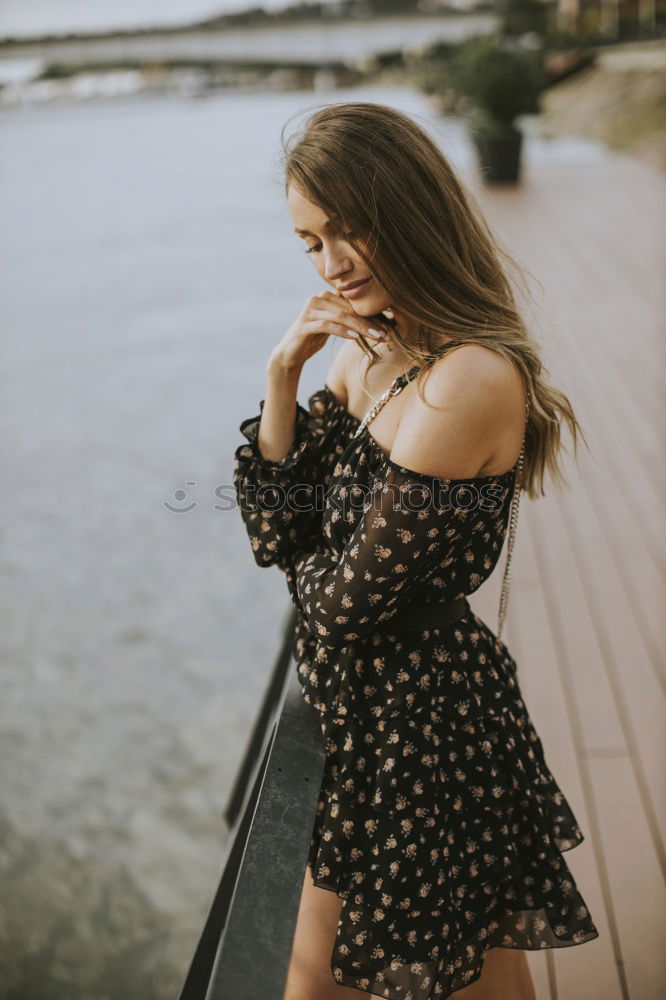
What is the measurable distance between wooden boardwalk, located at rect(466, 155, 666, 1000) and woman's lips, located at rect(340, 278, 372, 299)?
0.29 metres

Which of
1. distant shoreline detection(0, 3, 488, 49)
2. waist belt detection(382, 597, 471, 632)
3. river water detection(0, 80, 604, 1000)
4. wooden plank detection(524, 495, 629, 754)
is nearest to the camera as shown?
waist belt detection(382, 597, 471, 632)

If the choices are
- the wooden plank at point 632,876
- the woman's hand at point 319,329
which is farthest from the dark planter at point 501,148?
the woman's hand at point 319,329

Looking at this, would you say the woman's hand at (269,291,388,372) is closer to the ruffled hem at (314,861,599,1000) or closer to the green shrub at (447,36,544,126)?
the ruffled hem at (314,861,599,1000)

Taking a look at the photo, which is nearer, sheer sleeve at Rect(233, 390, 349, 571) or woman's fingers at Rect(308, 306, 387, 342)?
woman's fingers at Rect(308, 306, 387, 342)

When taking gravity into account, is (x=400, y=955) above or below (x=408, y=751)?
below

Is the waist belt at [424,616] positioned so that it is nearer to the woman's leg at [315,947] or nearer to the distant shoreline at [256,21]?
the woman's leg at [315,947]

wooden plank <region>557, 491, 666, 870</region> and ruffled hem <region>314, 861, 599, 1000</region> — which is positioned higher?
ruffled hem <region>314, 861, 599, 1000</region>

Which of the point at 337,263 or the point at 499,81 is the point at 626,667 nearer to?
the point at 337,263

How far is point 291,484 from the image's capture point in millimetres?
1080

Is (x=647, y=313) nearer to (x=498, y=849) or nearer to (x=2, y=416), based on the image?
(x=498, y=849)

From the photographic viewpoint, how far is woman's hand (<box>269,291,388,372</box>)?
0.97 meters

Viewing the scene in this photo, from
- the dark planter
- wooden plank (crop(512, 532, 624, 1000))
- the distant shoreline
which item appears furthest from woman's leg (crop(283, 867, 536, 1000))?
the distant shoreline

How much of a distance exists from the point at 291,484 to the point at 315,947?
543 millimetres

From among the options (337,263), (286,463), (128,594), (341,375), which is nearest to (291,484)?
(286,463)
